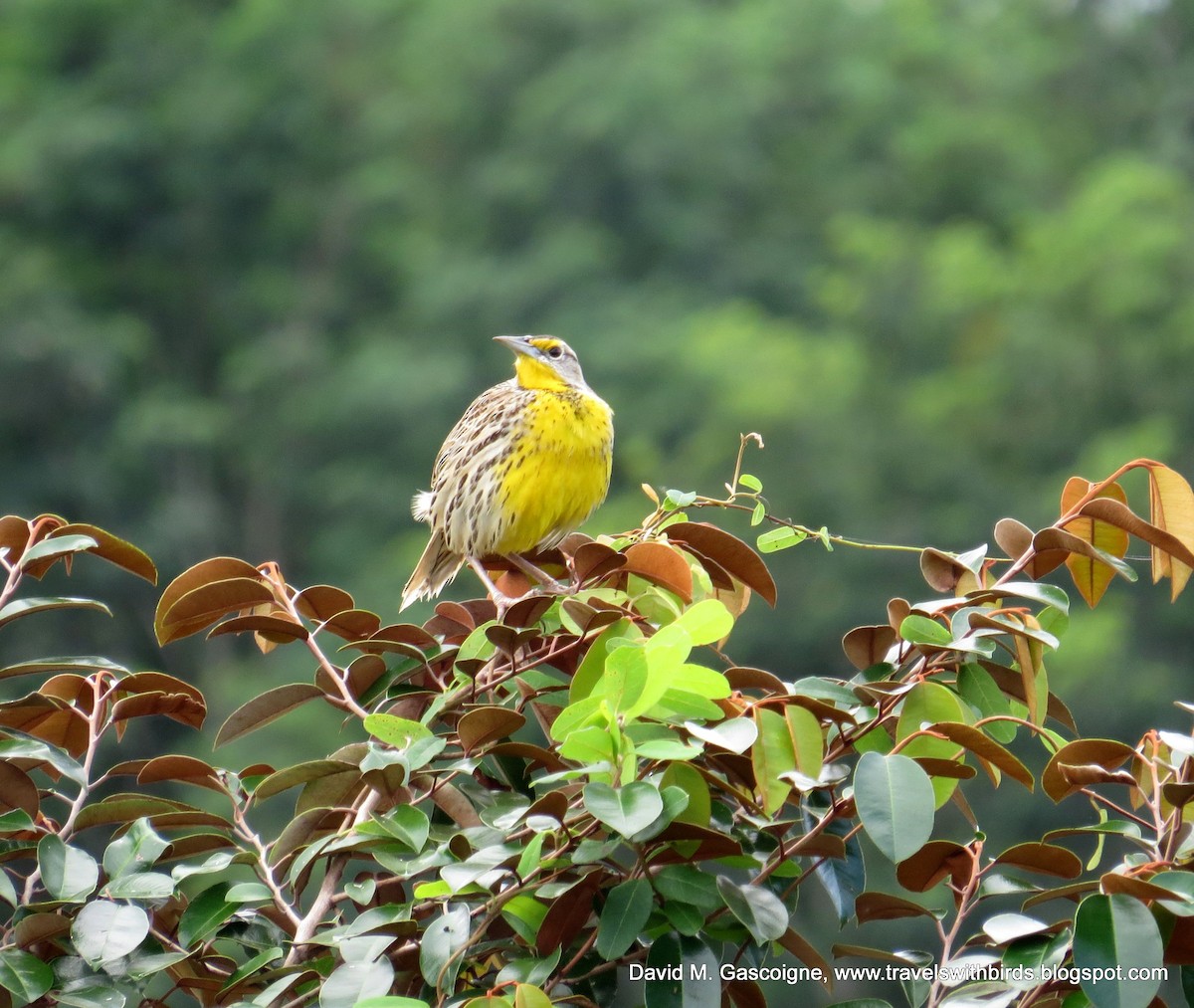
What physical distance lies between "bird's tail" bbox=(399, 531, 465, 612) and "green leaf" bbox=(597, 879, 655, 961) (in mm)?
2276

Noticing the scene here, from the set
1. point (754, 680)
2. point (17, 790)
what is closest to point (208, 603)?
point (17, 790)

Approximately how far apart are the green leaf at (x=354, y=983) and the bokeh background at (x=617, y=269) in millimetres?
15428

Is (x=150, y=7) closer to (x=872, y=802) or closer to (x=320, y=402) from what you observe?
(x=320, y=402)

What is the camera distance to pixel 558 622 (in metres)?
1.94

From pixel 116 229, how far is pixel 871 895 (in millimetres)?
28573

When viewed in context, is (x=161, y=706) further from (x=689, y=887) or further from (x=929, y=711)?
(x=929, y=711)

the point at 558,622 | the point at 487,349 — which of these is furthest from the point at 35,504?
the point at 558,622

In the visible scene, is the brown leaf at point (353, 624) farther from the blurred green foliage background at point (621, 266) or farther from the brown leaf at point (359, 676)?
the blurred green foliage background at point (621, 266)

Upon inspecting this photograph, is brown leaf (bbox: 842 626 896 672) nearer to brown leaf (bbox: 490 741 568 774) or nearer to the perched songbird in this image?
brown leaf (bbox: 490 741 568 774)

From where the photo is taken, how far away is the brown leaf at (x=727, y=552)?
1.97 metres

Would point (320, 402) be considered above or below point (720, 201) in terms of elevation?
below

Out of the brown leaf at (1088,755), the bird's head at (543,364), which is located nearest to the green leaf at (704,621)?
the brown leaf at (1088,755)

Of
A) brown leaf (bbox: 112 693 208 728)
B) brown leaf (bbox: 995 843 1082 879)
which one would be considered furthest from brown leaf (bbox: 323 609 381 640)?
brown leaf (bbox: 995 843 1082 879)

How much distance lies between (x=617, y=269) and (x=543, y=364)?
77.3ft
